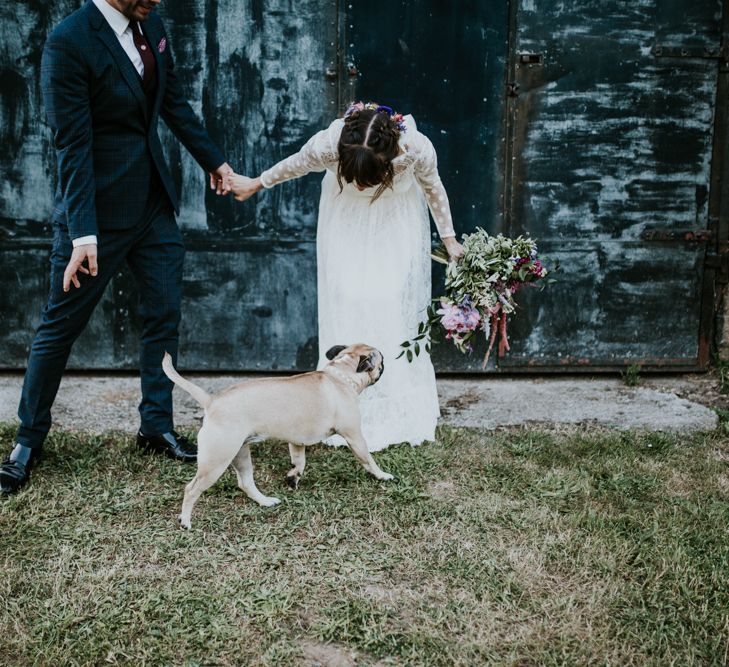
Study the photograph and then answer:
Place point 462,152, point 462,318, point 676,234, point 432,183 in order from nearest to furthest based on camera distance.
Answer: point 462,318, point 432,183, point 462,152, point 676,234

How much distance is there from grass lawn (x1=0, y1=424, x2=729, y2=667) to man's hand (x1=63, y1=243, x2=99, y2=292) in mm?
897

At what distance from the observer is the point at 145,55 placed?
11.3 feet

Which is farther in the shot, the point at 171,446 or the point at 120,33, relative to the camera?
the point at 171,446

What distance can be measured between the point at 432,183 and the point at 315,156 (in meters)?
0.58

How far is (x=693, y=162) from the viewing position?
5035mm

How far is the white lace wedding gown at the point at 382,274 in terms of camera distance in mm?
3812

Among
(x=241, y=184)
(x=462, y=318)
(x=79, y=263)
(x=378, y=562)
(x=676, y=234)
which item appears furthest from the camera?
(x=676, y=234)

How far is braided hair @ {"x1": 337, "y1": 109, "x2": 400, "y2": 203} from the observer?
346cm

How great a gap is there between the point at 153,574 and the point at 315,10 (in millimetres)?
3473

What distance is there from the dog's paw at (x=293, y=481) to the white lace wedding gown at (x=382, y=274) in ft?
1.64

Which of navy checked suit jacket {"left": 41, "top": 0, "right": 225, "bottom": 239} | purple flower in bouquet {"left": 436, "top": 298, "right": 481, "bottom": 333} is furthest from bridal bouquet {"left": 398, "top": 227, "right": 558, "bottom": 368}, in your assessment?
navy checked suit jacket {"left": 41, "top": 0, "right": 225, "bottom": 239}

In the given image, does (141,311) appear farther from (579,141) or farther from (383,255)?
(579,141)

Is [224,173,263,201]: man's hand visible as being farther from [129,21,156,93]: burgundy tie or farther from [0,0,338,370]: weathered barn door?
[0,0,338,370]: weathered barn door

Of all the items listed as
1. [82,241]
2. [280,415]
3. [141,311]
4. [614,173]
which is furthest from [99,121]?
[614,173]
